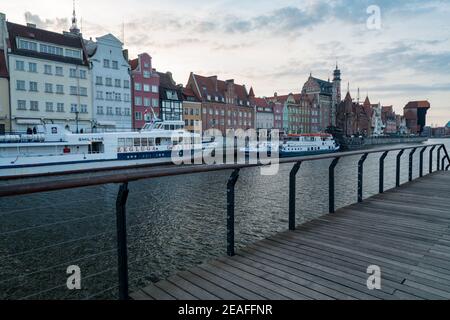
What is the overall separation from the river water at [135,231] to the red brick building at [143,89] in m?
32.3

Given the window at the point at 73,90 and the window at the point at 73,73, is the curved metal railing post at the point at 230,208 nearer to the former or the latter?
the window at the point at 73,90

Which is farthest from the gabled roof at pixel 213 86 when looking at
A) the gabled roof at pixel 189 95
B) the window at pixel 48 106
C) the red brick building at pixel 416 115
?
the red brick building at pixel 416 115

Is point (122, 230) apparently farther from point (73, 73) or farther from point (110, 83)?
point (110, 83)

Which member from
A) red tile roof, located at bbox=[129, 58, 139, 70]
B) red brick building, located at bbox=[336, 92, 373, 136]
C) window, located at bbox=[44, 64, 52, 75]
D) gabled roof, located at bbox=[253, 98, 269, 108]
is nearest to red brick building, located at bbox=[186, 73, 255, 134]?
gabled roof, located at bbox=[253, 98, 269, 108]

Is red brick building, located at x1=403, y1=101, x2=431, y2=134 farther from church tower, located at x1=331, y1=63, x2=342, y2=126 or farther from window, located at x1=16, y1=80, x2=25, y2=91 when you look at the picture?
window, located at x1=16, y1=80, x2=25, y2=91

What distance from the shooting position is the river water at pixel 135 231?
7.55 m

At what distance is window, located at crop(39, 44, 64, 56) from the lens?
4181cm

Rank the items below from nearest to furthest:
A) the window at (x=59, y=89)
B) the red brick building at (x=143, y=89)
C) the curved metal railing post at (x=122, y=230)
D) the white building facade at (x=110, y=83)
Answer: the curved metal railing post at (x=122, y=230) → the window at (x=59, y=89) → the white building facade at (x=110, y=83) → the red brick building at (x=143, y=89)

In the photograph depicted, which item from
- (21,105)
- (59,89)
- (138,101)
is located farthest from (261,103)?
(21,105)

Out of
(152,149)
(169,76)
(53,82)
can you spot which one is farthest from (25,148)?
(169,76)

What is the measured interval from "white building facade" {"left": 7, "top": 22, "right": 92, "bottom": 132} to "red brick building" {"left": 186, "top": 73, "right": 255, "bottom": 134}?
2452 cm

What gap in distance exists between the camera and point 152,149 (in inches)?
1249

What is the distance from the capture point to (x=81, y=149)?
2847cm

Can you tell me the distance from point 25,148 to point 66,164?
3.24m
